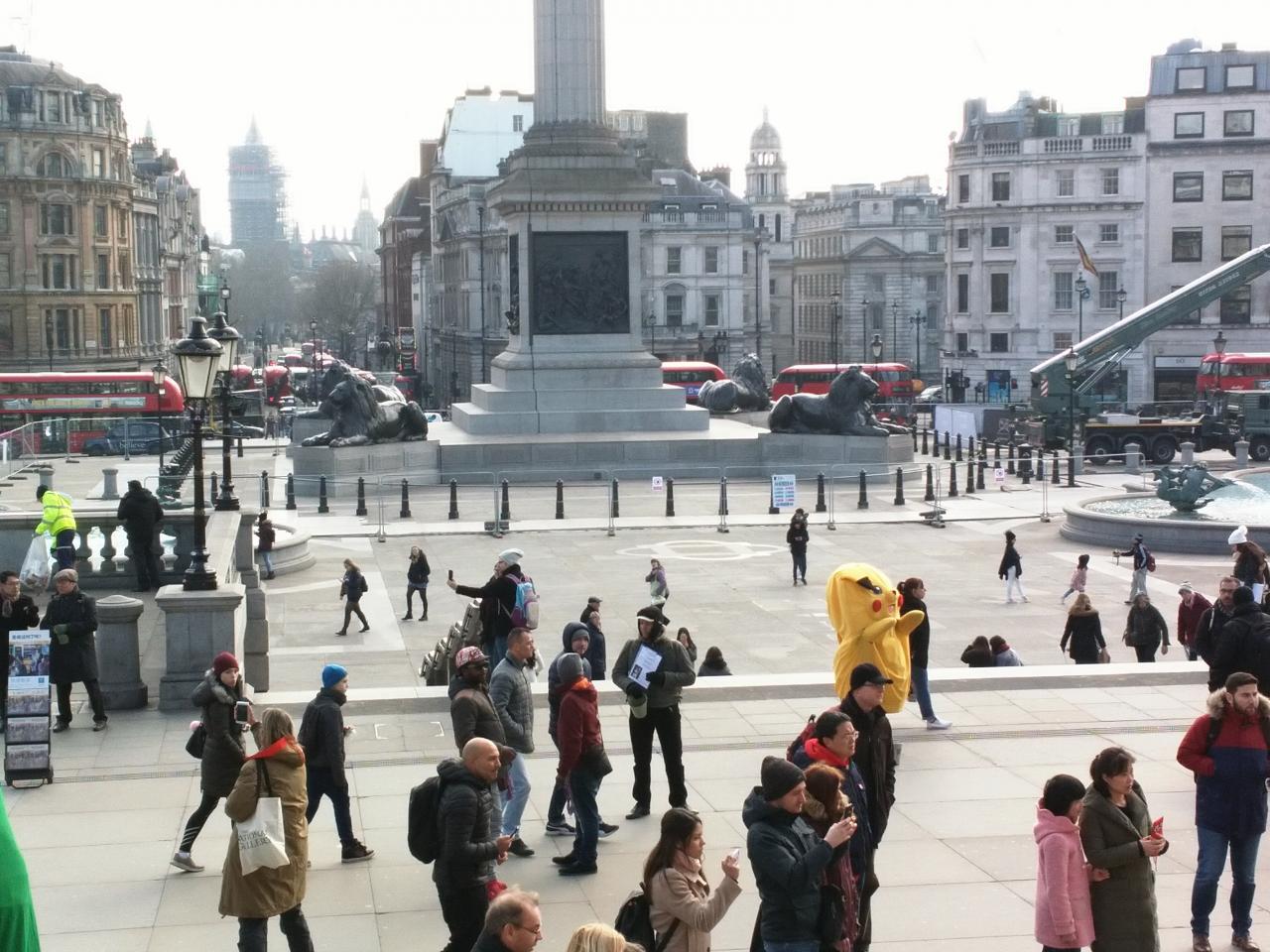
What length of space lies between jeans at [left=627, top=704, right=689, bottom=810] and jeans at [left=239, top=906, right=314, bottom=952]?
3.39 metres

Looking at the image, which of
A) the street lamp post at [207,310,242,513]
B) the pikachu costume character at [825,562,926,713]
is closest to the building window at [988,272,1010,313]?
the street lamp post at [207,310,242,513]

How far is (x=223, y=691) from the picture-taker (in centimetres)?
1136

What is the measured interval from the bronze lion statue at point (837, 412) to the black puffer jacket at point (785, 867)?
38928 mm

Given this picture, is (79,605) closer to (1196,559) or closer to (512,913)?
(512,913)

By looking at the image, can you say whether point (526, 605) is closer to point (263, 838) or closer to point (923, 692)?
point (923, 692)

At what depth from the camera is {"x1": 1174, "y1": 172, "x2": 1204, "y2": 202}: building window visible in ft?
287

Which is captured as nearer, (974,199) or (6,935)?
(6,935)

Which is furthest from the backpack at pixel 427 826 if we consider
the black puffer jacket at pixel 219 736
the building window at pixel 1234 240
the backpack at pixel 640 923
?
the building window at pixel 1234 240

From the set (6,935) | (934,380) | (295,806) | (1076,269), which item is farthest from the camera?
(934,380)

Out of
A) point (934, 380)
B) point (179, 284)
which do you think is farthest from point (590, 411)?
point (179, 284)

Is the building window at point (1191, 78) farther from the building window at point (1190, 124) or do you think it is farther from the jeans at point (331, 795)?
the jeans at point (331, 795)

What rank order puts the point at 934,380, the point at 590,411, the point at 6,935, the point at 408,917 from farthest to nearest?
the point at 934,380 → the point at 590,411 → the point at 408,917 → the point at 6,935

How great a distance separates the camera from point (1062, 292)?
89875 mm

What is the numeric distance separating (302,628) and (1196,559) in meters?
15.7
